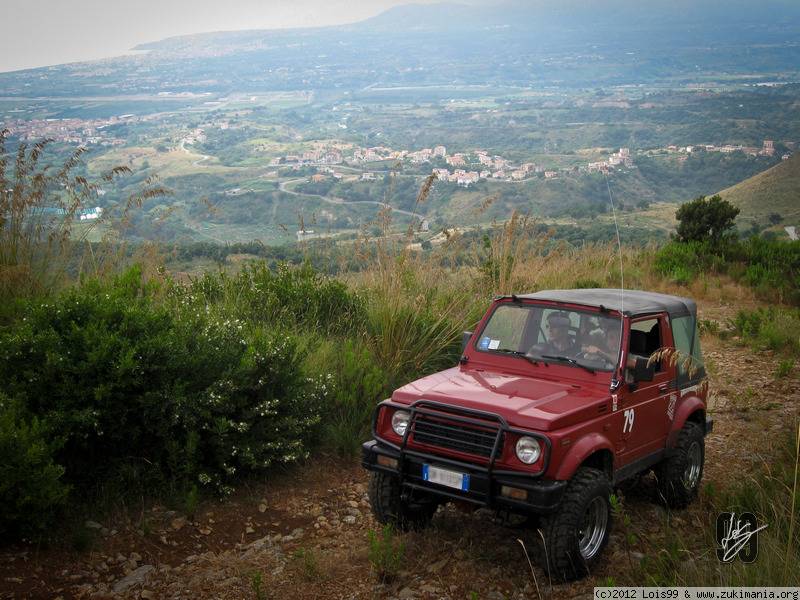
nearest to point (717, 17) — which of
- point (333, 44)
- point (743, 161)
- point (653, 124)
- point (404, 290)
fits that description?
point (333, 44)

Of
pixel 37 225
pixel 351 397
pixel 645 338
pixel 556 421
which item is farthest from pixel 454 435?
pixel 37 225

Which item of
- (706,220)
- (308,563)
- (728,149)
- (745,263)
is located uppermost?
(308,563)

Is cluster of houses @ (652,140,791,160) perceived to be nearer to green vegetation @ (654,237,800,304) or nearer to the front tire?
green vegetation @ (654,237,800,304)

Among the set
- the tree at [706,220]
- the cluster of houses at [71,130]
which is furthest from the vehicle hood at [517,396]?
the cluster of houses at [71,130]

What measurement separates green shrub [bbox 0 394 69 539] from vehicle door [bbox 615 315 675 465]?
369cm

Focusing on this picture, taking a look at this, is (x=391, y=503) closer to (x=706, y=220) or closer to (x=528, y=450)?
(x=528, y=450)

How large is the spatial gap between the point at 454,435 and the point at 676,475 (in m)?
2.09

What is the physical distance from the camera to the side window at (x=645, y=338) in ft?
18.8

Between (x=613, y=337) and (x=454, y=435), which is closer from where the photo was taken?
(x=454, y=435)

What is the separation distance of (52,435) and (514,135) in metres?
52.2

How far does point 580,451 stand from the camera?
4652 millimetres

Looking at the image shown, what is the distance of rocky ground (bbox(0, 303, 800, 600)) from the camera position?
4.65 metres

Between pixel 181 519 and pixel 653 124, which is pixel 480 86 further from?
pixel 181 519

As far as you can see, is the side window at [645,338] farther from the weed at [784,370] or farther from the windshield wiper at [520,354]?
the weed at [784,370]
